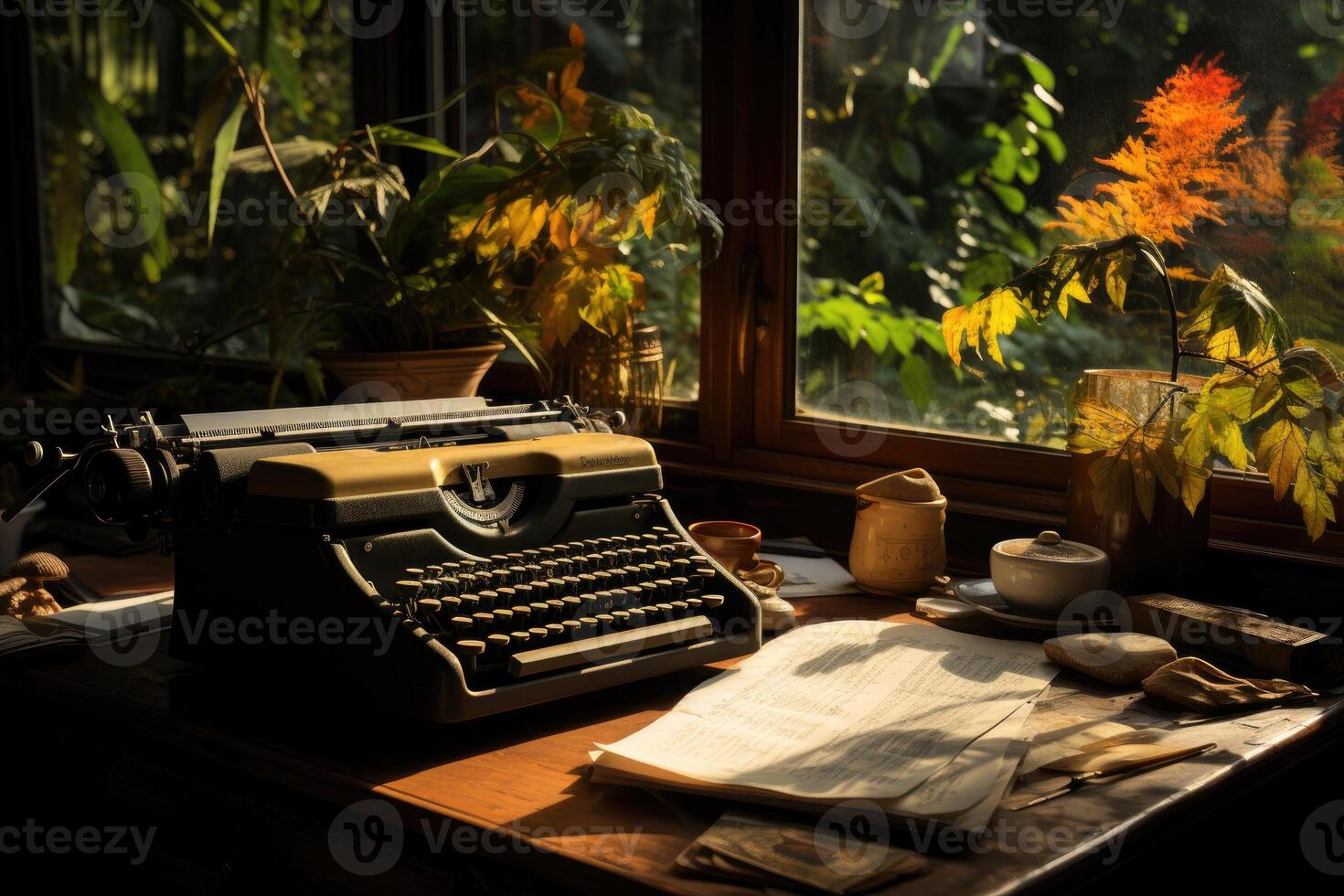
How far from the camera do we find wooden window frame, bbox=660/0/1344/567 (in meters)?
1.94

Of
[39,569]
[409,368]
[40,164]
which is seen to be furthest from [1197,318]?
[40,164]

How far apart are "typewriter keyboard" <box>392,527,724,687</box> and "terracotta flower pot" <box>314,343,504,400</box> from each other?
59cm

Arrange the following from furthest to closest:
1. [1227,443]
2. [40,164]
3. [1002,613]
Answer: [40,164], [1002,613], [1227,443]

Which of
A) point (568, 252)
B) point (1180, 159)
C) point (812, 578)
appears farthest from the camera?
point (568, 252)

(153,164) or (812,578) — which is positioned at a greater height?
(153,164)

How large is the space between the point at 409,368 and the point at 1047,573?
0.95 m

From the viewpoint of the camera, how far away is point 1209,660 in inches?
53.1

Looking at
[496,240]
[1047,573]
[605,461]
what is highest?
[496,240]

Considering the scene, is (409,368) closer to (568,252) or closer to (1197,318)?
(568,252)

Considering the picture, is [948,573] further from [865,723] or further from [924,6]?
[924,6]

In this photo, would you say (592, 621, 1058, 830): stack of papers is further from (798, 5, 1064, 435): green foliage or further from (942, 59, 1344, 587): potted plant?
(798, 5, 1064, 435): green foliage

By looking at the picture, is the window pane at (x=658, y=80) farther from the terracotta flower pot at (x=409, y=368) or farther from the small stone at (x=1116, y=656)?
the small stone at (x=1116, y=656)

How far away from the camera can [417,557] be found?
1251mm

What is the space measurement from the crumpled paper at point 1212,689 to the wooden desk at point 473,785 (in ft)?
0.08
